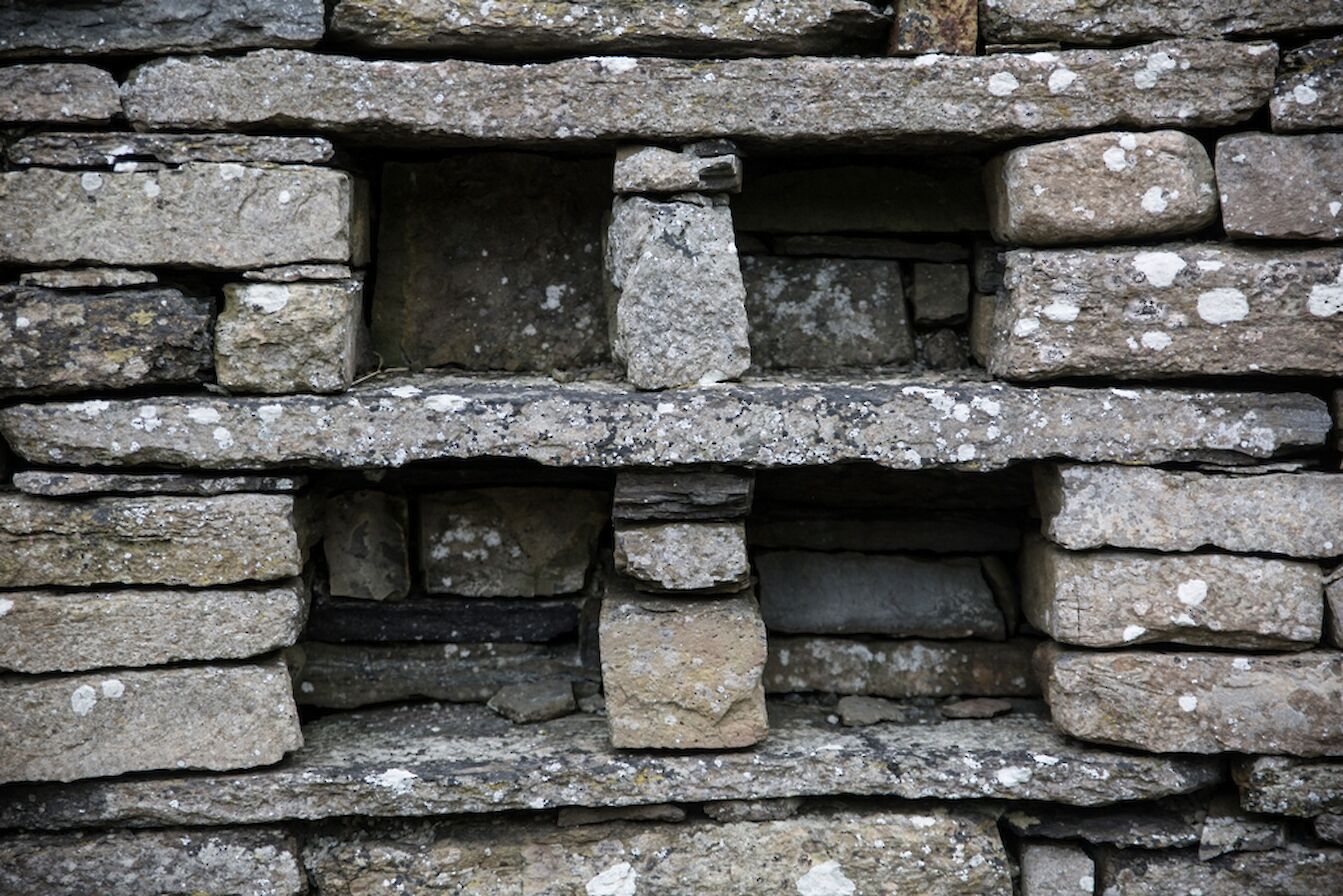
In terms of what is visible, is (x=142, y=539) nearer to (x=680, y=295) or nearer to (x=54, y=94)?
(x=54, y=94)

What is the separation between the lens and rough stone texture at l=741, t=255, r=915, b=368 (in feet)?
12.0

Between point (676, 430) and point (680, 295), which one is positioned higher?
point (680, 295)

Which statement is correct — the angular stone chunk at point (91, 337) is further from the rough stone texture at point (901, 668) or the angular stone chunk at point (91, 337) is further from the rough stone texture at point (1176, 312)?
the rough stone texture at point (1176, 312)

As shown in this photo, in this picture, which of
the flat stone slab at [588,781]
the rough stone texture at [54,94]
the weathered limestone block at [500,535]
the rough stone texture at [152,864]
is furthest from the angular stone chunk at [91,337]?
the rough stone texture at [152,864]

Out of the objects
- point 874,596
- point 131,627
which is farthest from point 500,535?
point 874,596

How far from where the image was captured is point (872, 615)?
3.67 meters

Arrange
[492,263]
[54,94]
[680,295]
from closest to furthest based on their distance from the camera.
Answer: [54,94], [680,295], [492,263]

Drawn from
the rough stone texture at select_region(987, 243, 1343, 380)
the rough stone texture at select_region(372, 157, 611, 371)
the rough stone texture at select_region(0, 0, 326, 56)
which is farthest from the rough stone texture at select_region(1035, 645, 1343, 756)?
the rough stone texture at select_region(0, 0, 326, 56)

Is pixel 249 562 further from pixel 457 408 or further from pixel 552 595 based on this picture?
pixel 552 595

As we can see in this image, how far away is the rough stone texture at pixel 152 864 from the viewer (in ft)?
10.5

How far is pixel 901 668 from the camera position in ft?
12.1

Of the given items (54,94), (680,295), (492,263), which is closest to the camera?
(54,94)

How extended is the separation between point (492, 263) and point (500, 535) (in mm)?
887

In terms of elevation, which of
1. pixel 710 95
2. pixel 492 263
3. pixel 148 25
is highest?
pixel 148 25
